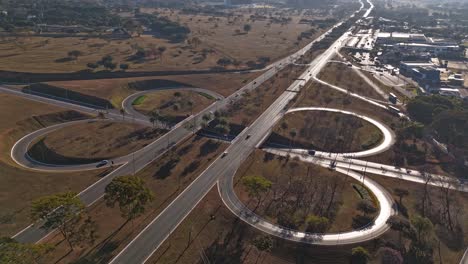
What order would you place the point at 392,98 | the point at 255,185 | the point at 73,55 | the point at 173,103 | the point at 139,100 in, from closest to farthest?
the point at 255,185 < the point at 173,103 < the point at 139,100 < the point at 392,98 < the point at 73,55

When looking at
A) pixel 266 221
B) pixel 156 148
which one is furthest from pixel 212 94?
pixel 266 221

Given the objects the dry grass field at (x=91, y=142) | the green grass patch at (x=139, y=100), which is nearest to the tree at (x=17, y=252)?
the dry grass field at (x=91, y=142)

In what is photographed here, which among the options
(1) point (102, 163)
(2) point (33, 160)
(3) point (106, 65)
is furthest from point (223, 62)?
(2) point (33, 160)

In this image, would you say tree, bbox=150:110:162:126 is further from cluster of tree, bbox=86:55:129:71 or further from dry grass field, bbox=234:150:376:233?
cluster of tree, bbox=86:55:129:71

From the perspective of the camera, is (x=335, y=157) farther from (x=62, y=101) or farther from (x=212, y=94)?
(x=62, y=101)

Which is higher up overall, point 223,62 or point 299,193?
point 223,62

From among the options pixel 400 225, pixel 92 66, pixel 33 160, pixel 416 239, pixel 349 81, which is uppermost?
pixel 92 66

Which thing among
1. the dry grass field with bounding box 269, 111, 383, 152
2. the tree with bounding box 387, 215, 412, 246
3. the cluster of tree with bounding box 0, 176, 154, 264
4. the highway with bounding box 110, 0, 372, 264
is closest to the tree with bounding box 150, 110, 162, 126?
the highway with bounding box 110, 0, 372, 264

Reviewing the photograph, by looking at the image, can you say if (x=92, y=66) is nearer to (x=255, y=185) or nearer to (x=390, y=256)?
(x=255, y=185)
